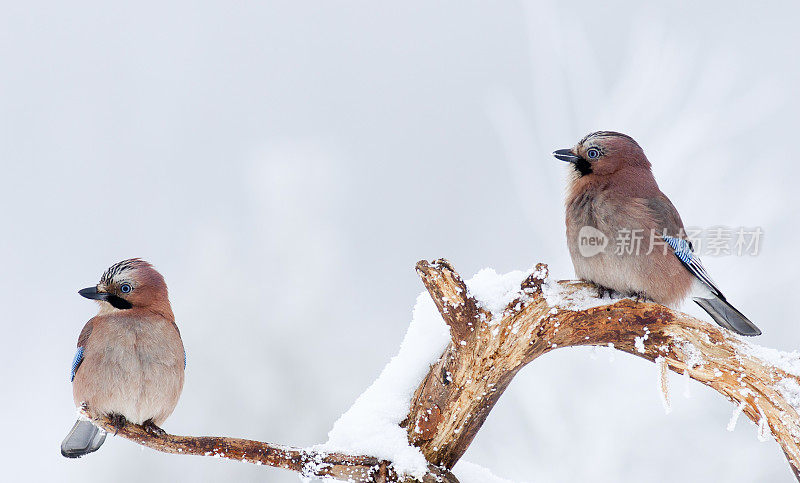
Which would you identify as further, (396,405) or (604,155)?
(604,155)

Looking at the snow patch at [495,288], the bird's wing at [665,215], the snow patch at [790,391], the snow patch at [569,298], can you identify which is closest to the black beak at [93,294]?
the snow patch at [495,288]

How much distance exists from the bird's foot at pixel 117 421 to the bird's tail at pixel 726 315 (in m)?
3.25

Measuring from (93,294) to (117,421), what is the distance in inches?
28.8

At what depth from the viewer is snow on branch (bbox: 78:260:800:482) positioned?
10.8 ft

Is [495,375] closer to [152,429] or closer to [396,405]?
[396,405]

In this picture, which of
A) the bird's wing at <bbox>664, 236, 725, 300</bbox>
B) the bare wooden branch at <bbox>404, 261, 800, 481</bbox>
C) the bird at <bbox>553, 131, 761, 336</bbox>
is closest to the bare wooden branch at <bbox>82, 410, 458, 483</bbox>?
the bare wooden branch at <bbox>404, 261, 800, 481</bbox>

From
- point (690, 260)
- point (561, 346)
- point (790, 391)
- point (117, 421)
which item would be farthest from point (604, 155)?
point (117, 421)

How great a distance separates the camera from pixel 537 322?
3.37m

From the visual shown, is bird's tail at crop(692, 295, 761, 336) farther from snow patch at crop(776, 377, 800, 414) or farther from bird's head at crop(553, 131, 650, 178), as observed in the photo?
bird's head at crop(553, 131, 650, 178)

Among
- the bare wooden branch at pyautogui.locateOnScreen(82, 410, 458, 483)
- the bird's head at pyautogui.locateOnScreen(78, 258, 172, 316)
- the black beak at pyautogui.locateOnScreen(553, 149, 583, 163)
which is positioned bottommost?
the bare wooden branch at pyautogui.locateOnScreen(82, 410, 458, 483)

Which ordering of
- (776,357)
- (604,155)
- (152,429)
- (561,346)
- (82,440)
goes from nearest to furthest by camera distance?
(776,357), (561,346), (152,429), (82,440), (604,155)

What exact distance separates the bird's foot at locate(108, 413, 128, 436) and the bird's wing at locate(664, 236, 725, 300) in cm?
307

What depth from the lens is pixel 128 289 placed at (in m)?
4.12

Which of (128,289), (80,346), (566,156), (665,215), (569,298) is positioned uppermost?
(566,156)
